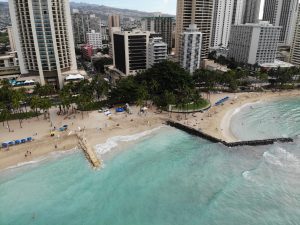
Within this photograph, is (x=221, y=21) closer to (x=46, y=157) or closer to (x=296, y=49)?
(x=296, y=49)

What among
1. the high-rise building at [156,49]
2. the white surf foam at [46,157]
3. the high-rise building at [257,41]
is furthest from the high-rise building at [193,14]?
the white surf foam at [46,157]

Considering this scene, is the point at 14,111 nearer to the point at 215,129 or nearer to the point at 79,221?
the point at 79,221

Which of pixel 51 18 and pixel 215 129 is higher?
pixel 51 18

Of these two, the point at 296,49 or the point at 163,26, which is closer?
the point at 296,49

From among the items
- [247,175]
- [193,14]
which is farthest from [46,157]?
[193,14]

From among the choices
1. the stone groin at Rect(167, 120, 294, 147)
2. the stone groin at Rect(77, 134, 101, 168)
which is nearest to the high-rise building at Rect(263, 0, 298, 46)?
the stone groin at Rect(167, 120, 294, 147)

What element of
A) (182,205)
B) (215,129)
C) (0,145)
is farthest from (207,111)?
(0,145)

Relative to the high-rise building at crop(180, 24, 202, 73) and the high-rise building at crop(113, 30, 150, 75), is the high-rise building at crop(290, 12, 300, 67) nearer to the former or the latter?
the high-rise building at crop(180, 24, 202, 73)
